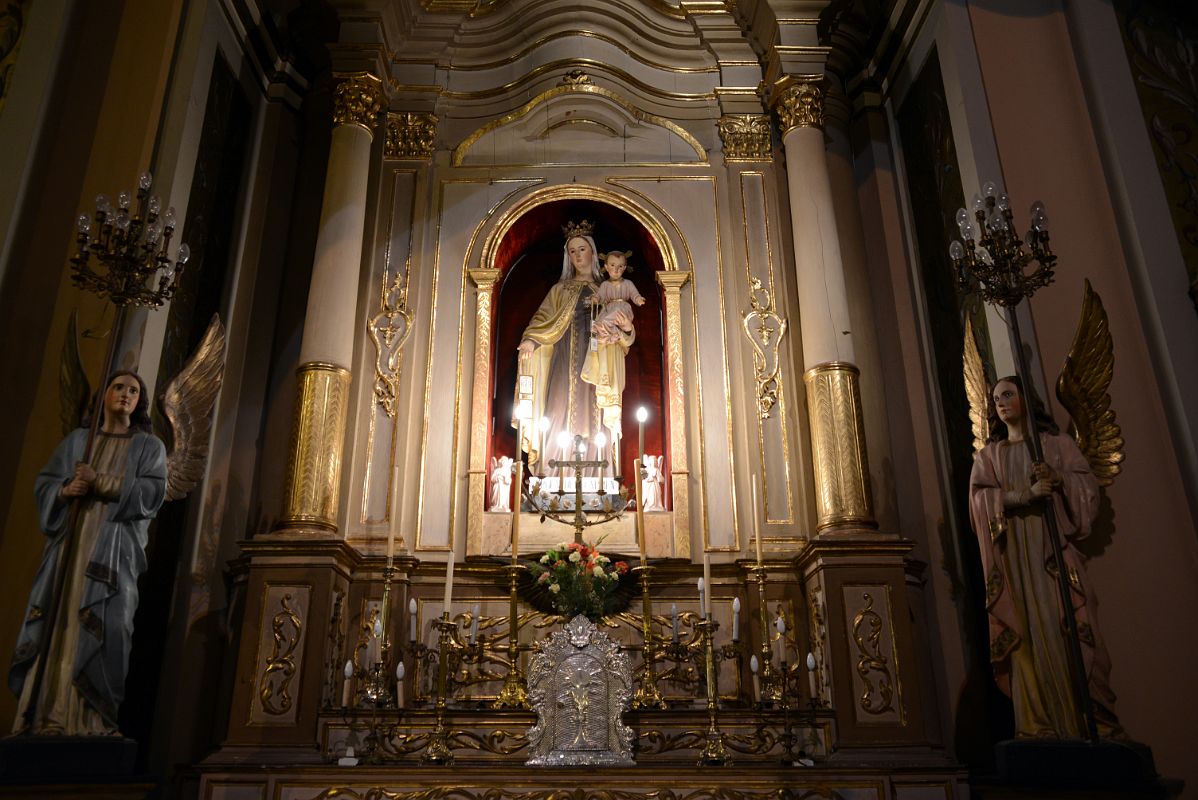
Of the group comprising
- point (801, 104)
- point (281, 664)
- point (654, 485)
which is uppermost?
point (801, 104)

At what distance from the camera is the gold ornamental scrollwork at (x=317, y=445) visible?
5.68 metres

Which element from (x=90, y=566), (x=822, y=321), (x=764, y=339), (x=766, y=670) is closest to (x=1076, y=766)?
(x=766, y=670)

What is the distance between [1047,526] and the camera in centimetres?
429

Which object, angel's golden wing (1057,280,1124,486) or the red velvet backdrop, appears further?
the red velvet backdrop

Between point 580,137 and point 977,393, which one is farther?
point 580,137

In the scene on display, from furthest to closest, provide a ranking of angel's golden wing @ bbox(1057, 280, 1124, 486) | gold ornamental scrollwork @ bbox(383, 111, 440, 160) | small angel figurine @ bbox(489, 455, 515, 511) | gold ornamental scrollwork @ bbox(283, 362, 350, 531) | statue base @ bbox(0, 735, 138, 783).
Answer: gold ornamental scrollwork @ bbox(383, 111, 440, 160) < small angel figurine @ bbox(489, 455, 515, 511) < gold ornamental scrollwork @ bbox(283, 362, 350, 531) < angel's golden wing @ bbox(1057, 280, 1124, 486) < statue base @ bbox(0, 735, 138, 783)

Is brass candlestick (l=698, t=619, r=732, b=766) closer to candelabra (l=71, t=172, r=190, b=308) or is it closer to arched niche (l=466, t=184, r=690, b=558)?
arched niche (l=466, t=184, r=690, b=558)

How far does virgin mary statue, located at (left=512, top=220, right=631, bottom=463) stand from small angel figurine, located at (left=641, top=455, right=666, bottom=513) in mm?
478

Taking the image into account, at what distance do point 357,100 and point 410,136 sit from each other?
1.78 feet

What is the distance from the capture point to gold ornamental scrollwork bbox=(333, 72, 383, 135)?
6.87m

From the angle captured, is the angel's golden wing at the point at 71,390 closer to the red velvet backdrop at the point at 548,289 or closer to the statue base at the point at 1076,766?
the red velvet backdrop at the point at 548,289

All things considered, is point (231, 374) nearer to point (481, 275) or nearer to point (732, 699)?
point (481, 275)

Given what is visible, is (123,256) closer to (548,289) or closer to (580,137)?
(548,289)

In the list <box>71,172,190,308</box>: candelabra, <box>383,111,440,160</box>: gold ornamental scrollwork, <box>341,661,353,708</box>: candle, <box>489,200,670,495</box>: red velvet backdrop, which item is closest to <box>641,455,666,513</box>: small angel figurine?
<box>489,200,670,495</box>: red velvet backdrop
